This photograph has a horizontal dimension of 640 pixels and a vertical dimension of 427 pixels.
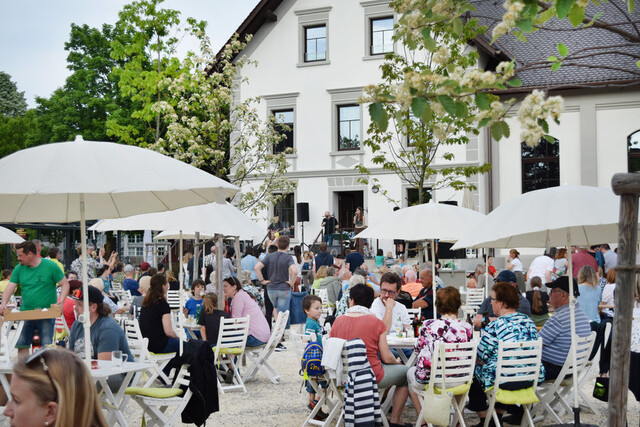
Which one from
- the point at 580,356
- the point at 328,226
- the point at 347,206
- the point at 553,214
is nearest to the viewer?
the point at 553,214

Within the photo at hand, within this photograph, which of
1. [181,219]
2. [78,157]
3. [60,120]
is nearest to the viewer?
[78,157]

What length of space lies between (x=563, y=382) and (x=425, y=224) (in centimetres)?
265

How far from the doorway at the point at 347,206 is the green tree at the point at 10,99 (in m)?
32.4

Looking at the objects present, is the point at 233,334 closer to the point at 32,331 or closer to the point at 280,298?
the point at 32,331

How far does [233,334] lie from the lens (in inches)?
365

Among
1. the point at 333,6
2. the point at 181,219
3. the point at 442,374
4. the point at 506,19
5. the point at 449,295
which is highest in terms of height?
the point at 333,6

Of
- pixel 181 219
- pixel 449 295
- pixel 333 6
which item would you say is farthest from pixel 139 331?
pixel 333 6

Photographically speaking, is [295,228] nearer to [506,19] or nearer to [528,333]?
[528,333]

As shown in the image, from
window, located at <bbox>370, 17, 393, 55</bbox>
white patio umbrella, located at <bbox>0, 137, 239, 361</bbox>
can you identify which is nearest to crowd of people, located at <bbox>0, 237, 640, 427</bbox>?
white patio umbrella, located at <bbox>0, 137, 239, 361</bbox>

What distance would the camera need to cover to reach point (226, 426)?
24.7ft

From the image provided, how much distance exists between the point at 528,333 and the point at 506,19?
Result: 13.0 feet

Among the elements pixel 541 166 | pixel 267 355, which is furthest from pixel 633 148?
pixel 267 355

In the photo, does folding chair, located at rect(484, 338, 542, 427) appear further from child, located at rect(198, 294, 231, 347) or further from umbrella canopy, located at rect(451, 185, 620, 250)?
child, located at rect(198, 294, 231, 347)

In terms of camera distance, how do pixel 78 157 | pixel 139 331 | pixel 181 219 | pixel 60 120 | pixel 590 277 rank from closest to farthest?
pixel 78 157
pixel 139 331
pixel 181 219
pixel 590 277
pixel 60 120
